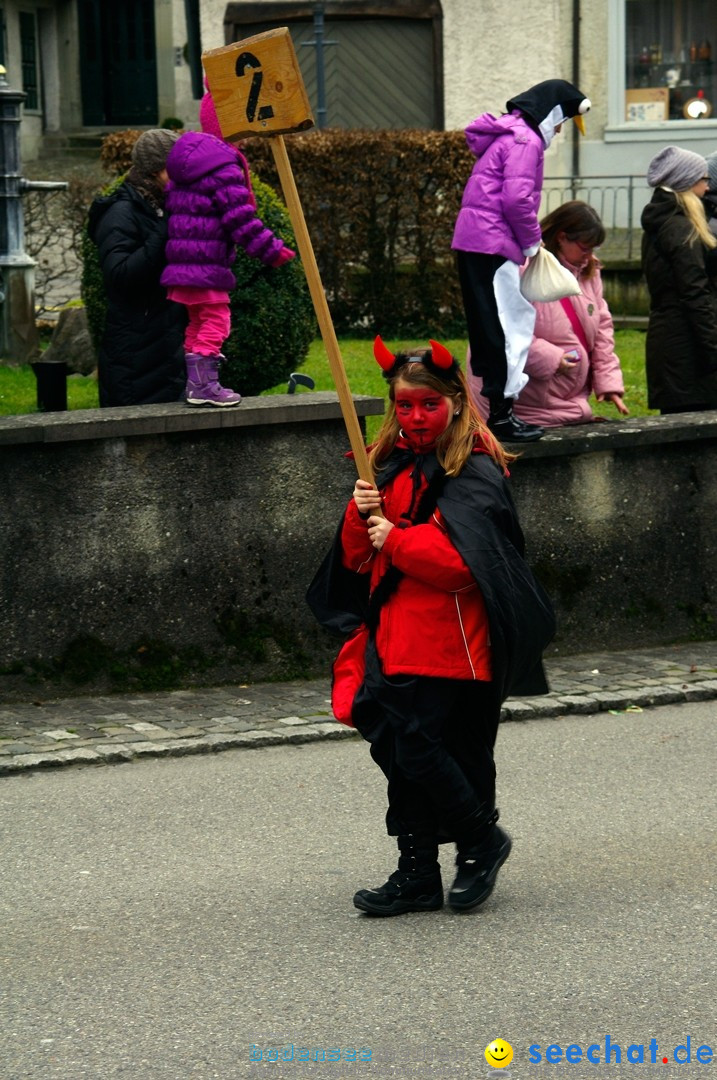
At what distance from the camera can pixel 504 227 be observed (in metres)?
8.22

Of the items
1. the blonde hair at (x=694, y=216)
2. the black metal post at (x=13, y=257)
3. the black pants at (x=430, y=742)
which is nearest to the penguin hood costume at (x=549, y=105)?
the blonde hair at (x=694, y=216)

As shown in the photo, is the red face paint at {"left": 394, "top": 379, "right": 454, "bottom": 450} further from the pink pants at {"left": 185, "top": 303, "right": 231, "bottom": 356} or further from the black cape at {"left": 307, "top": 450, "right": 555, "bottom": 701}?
the pink pants at {"left": 185, "top": 303, "right": 231, "bottom": 356}

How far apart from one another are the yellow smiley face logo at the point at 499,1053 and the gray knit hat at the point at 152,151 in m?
5.00

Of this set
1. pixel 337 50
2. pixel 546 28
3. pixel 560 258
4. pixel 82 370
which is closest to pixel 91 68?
pixel 337 50

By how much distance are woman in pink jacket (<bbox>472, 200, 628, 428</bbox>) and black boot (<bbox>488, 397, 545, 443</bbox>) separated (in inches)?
4.5

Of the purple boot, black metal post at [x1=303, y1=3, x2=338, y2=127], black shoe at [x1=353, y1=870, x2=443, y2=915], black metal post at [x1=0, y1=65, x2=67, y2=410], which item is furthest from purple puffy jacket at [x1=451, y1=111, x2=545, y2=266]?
black metal post at [x1=303, y1=3, x2=338, y2=127]

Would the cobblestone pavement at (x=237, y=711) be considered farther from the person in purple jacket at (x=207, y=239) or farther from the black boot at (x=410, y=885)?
the black boot at (x=410, y=885)

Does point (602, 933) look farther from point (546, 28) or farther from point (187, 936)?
point (546, 28)

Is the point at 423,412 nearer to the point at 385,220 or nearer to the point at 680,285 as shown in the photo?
the point at 680,285

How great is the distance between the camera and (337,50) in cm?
2330

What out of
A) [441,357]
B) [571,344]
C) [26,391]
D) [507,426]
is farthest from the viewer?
[26,391]

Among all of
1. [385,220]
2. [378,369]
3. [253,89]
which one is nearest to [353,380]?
[378,369]

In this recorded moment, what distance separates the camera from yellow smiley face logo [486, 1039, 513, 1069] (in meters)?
4.33

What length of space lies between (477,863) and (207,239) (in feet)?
11.7
